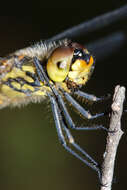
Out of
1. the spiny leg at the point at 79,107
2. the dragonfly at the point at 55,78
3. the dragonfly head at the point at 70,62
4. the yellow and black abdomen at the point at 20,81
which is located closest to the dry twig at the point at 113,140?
the dragonfly at the point at 55,78

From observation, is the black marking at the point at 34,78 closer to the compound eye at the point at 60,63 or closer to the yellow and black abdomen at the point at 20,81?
the yellow and black abdomen at the point at 20,81

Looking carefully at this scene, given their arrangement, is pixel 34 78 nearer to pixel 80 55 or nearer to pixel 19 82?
pixel 19 82

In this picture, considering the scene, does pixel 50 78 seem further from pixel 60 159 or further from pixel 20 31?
pixel 20 31

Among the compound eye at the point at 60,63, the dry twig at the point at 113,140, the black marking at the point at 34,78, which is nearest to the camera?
the dry twig at the point at 113,140

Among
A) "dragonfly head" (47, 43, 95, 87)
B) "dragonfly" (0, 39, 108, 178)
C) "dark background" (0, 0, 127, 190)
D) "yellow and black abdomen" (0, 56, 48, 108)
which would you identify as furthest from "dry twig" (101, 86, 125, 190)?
"dark background" (0, 0, 127, 190)

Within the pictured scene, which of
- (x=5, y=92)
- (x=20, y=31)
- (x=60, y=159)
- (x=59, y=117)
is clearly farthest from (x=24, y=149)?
(x=20, y=31)

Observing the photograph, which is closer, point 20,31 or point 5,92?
point 5,92

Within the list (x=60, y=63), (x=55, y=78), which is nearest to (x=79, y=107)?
(x=55, y=78)

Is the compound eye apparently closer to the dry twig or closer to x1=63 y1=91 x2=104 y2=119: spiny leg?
x1=63 y1=91 x2=104 y2=119: spiny leg
